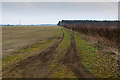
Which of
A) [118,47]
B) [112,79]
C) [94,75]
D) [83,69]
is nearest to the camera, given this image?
[112,79]

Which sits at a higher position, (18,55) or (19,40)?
(19,40)

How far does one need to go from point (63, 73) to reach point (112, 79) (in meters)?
2.25

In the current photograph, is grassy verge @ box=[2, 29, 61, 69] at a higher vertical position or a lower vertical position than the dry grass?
lower

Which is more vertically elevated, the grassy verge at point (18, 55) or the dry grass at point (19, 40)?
the dry grass at point (19, 40)

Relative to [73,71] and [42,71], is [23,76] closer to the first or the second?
[42,71]

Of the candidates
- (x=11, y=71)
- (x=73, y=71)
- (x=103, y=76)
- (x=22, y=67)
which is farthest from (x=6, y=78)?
(x=103, y=76)

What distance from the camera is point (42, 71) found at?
207 inches

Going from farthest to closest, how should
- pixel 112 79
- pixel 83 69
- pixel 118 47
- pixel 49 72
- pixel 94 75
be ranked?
pixel 118 47 → pixel 83 69 → pixel 49 72 → pixel 94 75 → pixel 112 79

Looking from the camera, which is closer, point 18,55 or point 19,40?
point 18,55

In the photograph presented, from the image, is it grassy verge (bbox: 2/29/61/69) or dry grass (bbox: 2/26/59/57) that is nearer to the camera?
grassy verge (bbox: 2/29/61/69)

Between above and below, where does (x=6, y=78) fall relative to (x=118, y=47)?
below

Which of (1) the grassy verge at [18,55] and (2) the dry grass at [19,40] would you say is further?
(2) the dry grass at [19,40]

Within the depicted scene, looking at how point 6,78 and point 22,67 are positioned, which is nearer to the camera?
point 6,78

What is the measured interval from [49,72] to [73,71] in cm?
→ 126
